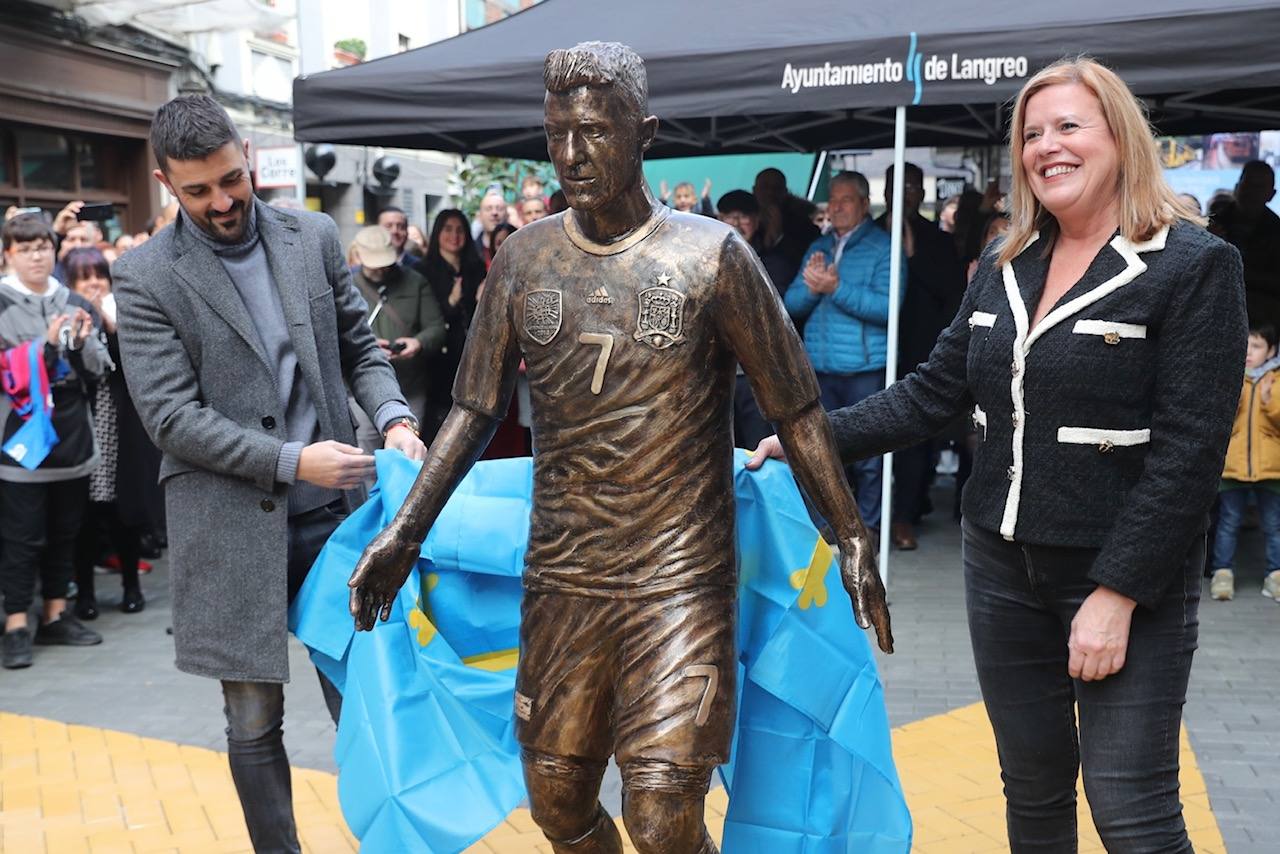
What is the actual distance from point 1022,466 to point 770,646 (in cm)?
78

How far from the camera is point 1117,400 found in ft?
7.61

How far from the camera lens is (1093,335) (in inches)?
91.4

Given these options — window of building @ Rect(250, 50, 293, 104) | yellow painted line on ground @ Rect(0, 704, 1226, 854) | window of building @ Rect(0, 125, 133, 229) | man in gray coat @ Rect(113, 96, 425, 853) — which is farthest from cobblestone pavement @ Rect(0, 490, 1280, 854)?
window of building @ Rect(250, 50, 293, 104)

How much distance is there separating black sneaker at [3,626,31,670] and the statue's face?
4617 mm

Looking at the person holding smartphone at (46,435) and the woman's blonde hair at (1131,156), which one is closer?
the woman's blonde hair at (1131,156)

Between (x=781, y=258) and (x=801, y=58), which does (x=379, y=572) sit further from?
(x=781, y=258)

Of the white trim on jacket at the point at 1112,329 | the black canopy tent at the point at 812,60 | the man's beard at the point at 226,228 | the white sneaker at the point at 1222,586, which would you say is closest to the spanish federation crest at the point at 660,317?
the white trim on jacket at the point at 1112,329

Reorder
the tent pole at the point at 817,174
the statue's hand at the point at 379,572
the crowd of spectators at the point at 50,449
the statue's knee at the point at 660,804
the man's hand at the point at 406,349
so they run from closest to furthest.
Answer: the statue's knee at the point at 660,804
the statue's hand at the point at 379,572
the crowd of spectators at the point at 50,449
the man's hand at the point at 406,349
the tent pole at the point at 817,174

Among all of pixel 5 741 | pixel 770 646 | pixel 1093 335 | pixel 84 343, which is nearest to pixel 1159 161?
pixel 1093 335

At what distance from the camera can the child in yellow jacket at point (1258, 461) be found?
6605mm

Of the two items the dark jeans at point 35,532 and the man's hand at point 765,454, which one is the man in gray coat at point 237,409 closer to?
the man's hand at point 765,454

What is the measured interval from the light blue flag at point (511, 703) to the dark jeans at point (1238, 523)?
14.7ft

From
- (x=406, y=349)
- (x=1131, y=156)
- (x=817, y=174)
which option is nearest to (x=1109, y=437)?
(x=1131, y=156)

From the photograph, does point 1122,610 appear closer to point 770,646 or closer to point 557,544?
point 770,646
